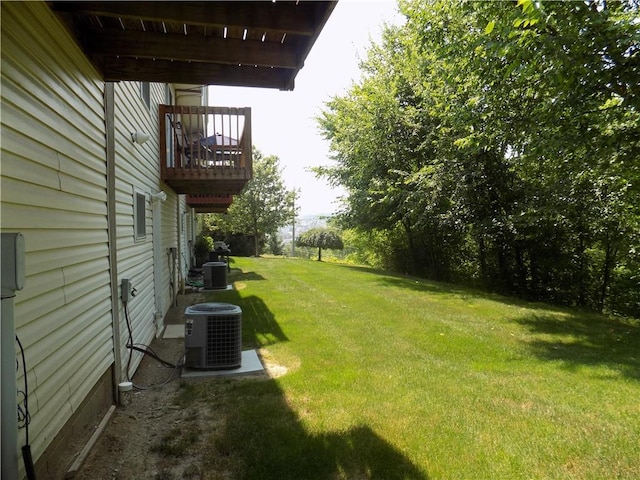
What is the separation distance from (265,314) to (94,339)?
4595mm

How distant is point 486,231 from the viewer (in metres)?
11.8

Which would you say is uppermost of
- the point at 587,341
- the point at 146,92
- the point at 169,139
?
the point at 146,92

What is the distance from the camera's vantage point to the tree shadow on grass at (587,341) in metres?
5.31

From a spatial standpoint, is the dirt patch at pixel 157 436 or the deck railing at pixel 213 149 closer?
the dirt patch at pixel 157 436

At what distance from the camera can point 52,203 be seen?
2.48m

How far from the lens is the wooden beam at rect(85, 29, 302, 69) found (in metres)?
3.14

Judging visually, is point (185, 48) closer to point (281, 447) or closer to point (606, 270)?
point (281, 447)

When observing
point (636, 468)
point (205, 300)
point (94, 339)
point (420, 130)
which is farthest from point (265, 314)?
point (420, 130)

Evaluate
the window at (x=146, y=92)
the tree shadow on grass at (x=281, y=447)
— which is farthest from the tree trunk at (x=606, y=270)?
the window at (x=146, y=92)

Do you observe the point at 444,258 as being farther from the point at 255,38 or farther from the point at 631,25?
the point at 255,38

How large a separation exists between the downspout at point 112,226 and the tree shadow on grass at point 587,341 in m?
5.14

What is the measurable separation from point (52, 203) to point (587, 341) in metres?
7.26

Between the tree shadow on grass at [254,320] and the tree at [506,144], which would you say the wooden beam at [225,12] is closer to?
the tree at [506,144]

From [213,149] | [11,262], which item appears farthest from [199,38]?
[213,149]
